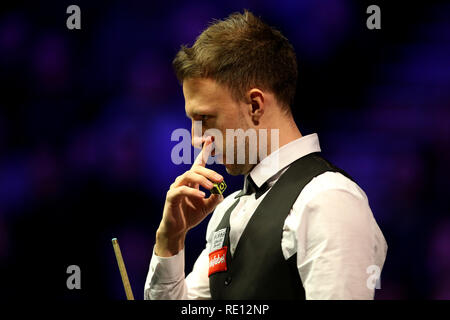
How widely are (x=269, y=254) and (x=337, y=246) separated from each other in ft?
0.60

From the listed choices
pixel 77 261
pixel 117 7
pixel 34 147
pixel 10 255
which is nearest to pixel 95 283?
pixel 77 261

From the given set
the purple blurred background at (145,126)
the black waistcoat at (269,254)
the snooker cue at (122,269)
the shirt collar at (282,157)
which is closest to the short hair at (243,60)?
the shirt collar at (282,157)

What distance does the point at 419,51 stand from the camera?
2305 mm

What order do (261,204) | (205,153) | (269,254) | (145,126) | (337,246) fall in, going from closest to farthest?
(337,246), (269,254), (261,204), (205,153), (145,126)

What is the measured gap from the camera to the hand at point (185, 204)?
5.18 feet

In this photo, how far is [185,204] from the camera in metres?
1.76

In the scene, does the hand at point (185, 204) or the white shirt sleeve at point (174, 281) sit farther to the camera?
the white shirt sleeve at point (174, 281)

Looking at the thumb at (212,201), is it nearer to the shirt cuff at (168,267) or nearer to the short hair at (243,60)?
the shirt cuff at (168,267)

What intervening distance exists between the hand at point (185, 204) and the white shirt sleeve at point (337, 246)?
310 millimetres

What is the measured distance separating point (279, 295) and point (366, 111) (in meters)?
1.14

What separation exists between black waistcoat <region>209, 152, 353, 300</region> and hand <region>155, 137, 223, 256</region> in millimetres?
160

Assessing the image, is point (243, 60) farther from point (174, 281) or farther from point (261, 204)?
point (174, 281)

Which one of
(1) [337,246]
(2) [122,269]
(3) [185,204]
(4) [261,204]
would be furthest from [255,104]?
(2) [122,269]

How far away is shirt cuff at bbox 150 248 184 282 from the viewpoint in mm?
1733
